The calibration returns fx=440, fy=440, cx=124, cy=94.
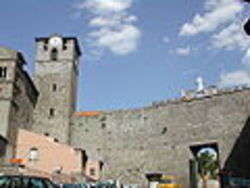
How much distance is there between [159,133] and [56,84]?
10.4 meters

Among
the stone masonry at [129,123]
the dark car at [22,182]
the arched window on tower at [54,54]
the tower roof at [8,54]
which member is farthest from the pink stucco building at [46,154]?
the dark car at [22,182]

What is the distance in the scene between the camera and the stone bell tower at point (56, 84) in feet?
127

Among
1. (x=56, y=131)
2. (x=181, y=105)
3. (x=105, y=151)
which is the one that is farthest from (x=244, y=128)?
(x=56, y=131)

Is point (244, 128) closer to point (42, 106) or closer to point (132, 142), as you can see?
point (132, 142)

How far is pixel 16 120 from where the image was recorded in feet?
104

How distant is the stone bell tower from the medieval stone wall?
1390 millimetres

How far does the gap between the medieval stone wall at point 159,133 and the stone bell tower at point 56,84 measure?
139 centimetres

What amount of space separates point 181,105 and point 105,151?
7631 mm

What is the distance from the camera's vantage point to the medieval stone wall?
3356 centimetres

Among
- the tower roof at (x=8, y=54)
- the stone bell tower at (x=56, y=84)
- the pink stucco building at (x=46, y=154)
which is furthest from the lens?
the stone bell tower at (x=56, y=84)

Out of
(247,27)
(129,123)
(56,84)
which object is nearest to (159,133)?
(129,123)

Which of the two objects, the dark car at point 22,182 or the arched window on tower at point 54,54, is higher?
the arched window on tower at point 54,54

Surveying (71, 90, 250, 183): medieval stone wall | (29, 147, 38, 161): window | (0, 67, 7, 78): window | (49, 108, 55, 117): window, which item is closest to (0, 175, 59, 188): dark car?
(0, 67, 7, 78): window

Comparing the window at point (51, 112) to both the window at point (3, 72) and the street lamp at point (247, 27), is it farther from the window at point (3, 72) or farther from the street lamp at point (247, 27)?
the street lamp at point (247, 27)
